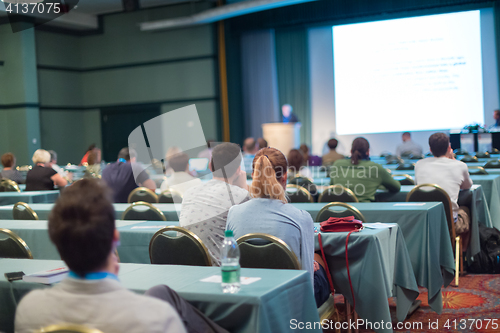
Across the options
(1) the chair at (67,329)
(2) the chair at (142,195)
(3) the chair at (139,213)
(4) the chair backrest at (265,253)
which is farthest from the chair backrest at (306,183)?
(1) the chair at (67,329)

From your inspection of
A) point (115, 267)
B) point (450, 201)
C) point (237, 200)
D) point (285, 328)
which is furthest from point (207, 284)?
point (450, 201)

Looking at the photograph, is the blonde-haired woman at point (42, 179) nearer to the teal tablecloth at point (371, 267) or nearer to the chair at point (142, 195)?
the chair at point (142, 195)

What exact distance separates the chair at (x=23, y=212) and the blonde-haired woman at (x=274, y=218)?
254cm

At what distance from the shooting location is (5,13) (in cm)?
1152

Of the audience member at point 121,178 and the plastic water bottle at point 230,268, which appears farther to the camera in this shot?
the audience member at point 121,178

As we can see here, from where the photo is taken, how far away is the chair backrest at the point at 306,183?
538 centimetres

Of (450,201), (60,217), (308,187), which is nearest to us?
Result: (60,217)

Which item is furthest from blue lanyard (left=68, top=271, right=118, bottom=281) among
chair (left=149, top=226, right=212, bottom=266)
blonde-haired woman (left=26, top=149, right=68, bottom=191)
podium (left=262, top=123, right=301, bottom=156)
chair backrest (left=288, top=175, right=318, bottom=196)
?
podium (left=262, top=123, right=301, bottom=156)

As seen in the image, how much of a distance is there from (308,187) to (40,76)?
9659mm

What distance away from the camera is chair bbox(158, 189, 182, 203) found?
5.01 metres

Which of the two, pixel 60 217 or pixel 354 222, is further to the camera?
pixel 354 222

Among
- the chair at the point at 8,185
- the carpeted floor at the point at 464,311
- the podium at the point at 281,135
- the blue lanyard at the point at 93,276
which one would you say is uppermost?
the podium at the point at 281,135

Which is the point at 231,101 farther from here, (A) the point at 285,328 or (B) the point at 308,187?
(A) the point at 285,328

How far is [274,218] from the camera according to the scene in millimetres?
2404
